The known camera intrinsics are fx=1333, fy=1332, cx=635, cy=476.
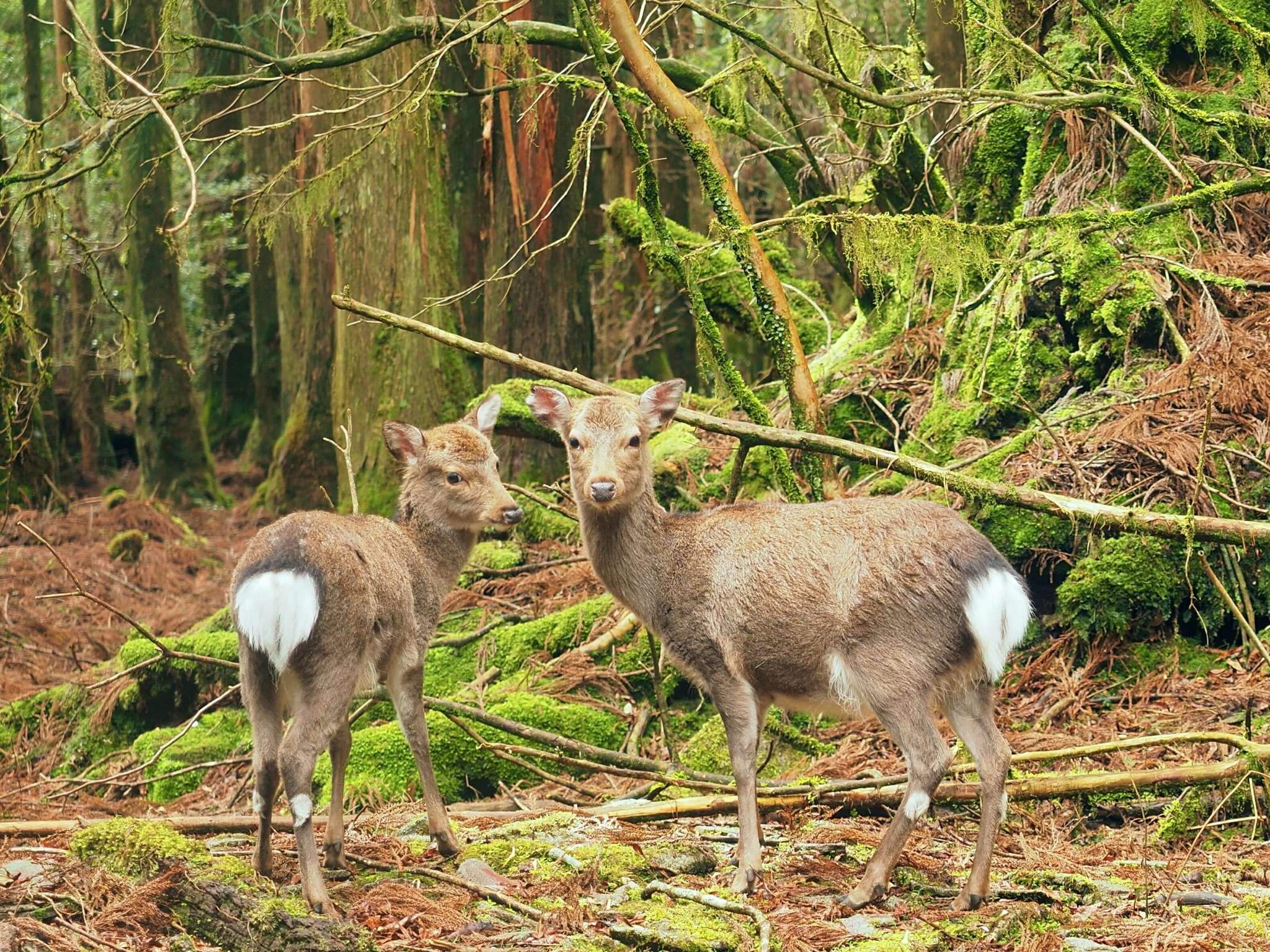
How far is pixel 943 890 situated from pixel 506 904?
2009mm

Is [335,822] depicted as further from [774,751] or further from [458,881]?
[774,751]

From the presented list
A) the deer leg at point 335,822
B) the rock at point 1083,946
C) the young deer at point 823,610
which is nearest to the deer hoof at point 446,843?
the deer leg at point 335,822

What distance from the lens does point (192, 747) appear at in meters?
9.59

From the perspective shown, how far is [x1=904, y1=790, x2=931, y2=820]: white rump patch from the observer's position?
603 cm

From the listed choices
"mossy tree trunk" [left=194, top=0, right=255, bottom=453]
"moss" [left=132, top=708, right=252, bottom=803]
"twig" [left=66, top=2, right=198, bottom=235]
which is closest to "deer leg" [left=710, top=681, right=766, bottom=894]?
"twig" [left=66, top=2, right=198, bottom=235]

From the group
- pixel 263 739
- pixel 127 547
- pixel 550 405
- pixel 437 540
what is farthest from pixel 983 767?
pixel 127 547

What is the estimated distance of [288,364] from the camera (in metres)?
19.5

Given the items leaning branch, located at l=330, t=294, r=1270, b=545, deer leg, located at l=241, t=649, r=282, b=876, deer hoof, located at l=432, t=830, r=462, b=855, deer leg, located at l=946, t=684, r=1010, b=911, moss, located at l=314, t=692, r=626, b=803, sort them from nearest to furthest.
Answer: deer leg, located at l=946, t=684, r=1010, b=911
deer leg, located at l=241, t=649, r=282, b=876
deer hoof, located at l=432, t=830, r=462, b=855
leaning branch, located at l=330, t=294, r=1270, b=545
moss, located at l=314, t=692, r=626, b=803

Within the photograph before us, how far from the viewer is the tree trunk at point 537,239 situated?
13102 mm

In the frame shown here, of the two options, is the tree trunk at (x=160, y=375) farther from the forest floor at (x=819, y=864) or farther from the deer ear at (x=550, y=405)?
the deer ear at (x=550, y=405)

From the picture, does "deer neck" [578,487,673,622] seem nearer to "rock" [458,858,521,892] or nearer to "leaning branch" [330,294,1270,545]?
"leaning branch" [330,294,1270,545]

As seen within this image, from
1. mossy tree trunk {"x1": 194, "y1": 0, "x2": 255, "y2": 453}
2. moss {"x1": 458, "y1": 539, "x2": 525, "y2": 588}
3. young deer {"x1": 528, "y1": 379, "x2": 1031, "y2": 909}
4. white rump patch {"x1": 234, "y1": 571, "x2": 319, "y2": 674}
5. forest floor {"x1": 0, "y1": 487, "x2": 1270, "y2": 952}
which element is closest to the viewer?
forest floor {"x1": 0, "y1": 487, "x2": 1270, "y2": 952}

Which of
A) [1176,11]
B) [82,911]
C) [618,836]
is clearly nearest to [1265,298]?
[1176,11]

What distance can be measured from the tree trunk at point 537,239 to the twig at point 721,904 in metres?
6.88
